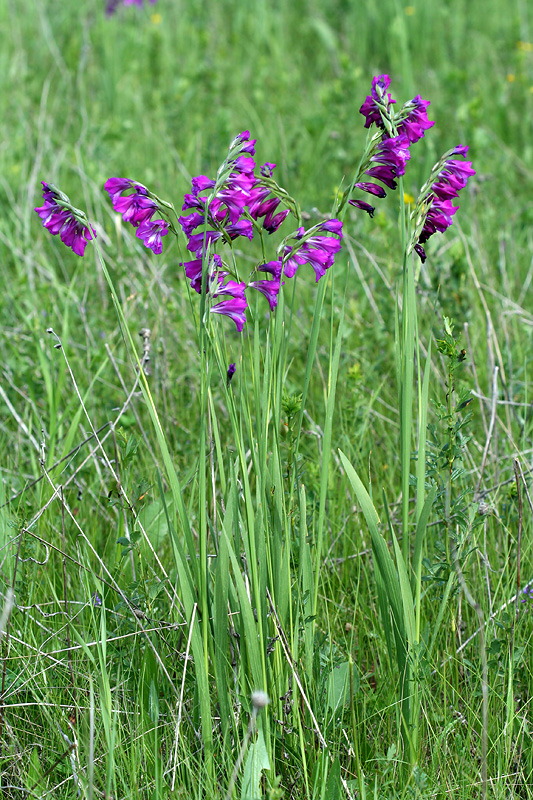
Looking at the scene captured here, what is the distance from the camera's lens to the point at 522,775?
1.25 meters

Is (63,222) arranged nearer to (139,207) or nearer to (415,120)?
(139,207)

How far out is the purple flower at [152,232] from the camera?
1.19m

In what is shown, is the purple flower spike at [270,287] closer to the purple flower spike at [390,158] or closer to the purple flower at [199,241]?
the purple flower at [199,241]

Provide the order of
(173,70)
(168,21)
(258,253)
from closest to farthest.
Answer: (258,253) < (173,70) < (168,21)

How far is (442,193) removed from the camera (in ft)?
3.94

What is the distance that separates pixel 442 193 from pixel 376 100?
0.57ft

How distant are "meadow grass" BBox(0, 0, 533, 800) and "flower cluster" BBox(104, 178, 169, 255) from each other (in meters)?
0.11

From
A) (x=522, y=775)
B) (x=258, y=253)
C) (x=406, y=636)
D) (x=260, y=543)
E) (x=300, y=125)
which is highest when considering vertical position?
(x=300, y=125)

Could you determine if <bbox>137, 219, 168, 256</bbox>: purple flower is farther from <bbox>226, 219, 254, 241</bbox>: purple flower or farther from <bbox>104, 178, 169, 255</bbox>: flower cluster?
<bbox>226, 219, 254, 241</bbox>: purple flower

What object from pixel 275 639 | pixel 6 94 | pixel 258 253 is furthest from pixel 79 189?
pixel 275 639

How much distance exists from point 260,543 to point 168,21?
5834mm

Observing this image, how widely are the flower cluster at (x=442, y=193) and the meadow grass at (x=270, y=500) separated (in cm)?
12

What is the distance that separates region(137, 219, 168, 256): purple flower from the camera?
3.89 feet

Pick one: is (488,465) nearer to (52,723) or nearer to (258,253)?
(52,723)
